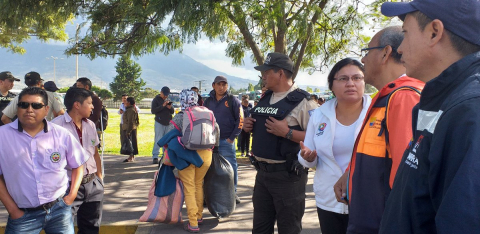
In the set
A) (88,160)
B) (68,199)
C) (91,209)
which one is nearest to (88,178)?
(88,160)

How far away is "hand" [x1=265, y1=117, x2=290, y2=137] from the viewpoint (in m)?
3.44

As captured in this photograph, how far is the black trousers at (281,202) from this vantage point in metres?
3.42

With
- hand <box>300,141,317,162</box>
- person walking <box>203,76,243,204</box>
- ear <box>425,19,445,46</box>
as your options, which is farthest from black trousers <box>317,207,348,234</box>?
person walking <box>203,76,243,204</box>

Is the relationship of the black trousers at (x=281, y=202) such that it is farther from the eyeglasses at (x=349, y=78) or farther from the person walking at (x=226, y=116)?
the person walking at (x=226, y=116)

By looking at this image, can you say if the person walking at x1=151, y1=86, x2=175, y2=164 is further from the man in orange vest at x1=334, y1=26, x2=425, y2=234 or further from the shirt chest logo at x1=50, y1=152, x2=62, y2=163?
the man in orange vest at x1=334, y1=26, x2=425, y2=234

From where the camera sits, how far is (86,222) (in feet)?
12.4

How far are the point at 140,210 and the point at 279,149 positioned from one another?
3.02 m

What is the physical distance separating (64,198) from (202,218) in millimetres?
2469

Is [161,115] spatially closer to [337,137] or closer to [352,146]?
[337,137]

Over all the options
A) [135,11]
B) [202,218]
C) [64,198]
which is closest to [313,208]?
A: [202,218]

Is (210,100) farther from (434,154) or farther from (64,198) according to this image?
(434,154)

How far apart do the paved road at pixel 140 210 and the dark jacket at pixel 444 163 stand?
12.8ft

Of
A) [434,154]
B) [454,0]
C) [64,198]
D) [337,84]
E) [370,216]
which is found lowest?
[64,198]

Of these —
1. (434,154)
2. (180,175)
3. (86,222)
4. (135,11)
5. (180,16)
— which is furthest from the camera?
(135,11)
